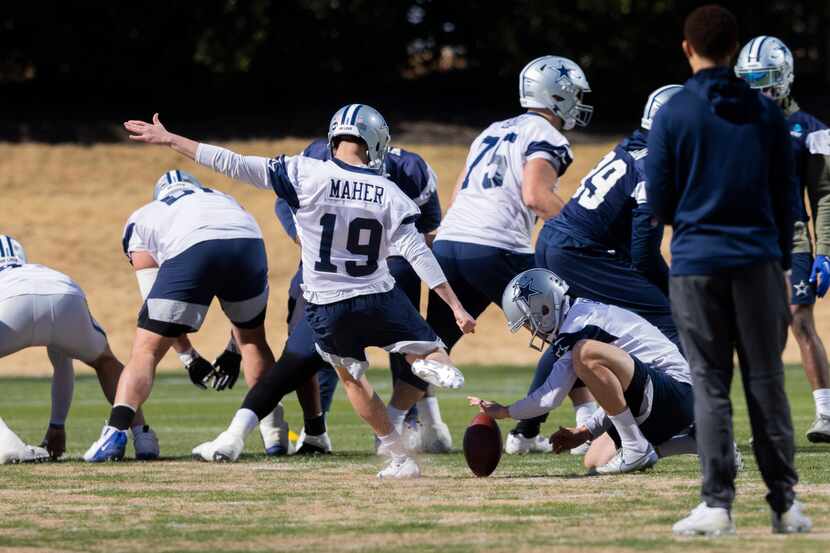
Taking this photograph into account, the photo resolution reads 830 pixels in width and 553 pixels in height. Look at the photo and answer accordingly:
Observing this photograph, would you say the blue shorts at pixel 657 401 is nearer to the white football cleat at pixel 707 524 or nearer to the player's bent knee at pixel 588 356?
the player's bent knee at pixel 588 356

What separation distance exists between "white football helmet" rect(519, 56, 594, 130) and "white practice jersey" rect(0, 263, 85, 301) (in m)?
2.89

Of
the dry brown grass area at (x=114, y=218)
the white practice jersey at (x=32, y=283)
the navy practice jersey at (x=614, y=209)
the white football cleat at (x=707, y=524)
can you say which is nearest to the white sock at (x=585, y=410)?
the navy practice jersey at (x=614, y=209)

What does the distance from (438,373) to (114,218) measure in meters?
22.3

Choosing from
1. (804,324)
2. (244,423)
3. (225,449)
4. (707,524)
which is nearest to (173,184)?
(244,423)

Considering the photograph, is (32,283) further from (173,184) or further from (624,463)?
(624,463)

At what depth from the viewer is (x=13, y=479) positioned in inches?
340

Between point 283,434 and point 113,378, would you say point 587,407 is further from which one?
point 113,378

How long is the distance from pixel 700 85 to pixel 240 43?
87.3ft

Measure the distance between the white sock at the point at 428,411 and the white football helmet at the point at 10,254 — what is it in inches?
103

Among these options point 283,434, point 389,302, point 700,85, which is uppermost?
point 700,85

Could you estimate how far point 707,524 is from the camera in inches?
241

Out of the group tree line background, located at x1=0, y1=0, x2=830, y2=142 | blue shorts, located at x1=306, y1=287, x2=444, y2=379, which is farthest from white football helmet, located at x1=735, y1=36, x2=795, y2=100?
tree line background, located at x1=0, y1=0, x2=830, y2=142

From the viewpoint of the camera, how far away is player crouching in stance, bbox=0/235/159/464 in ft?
32.0

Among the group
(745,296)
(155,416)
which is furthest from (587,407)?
(155,416)
